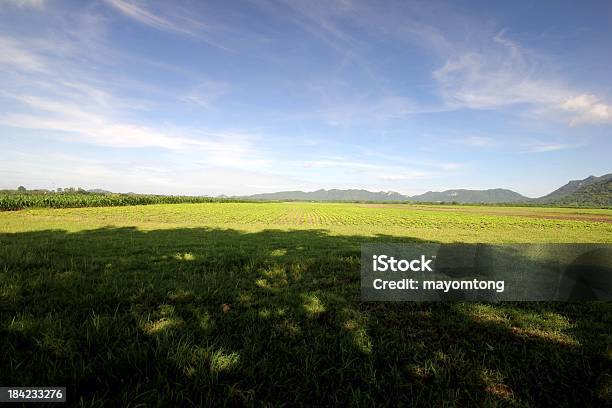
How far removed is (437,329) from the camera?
11.9 ft

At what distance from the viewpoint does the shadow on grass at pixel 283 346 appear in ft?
7.58

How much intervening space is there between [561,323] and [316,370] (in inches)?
146

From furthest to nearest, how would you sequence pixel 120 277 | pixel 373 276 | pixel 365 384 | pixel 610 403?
pixel 373 276 → pixel 120 277 → pixel 365 384 → pixel 610 403

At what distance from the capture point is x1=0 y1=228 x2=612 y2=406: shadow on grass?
91.0 inches

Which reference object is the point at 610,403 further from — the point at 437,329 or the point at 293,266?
the point at 293,266

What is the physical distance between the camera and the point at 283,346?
298 cm

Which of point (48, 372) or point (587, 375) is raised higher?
point (48, 372)

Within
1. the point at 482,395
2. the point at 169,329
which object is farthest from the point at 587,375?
the point at 169,329

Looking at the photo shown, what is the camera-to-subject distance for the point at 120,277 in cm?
533

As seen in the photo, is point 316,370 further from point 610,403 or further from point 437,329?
point 610,403

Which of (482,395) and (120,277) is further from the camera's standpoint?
(120,277)

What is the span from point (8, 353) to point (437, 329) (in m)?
4.73

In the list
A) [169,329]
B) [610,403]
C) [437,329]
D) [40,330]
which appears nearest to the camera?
[610,403]

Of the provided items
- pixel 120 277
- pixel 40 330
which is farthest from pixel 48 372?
pixel 120 277
